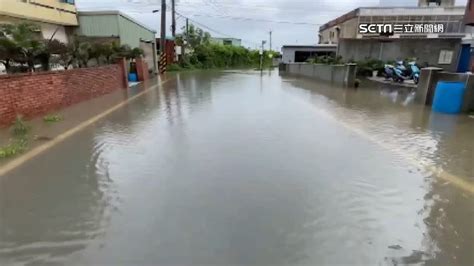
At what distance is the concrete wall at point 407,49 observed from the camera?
2519 cm

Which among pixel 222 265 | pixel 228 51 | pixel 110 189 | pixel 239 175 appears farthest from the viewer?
pixel 228 51

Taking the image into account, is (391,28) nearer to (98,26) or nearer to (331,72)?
(331,72)

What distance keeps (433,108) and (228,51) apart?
4195 cm

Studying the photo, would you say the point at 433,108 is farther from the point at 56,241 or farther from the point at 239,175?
the point at 56,241

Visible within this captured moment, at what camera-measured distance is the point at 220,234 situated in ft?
11.1

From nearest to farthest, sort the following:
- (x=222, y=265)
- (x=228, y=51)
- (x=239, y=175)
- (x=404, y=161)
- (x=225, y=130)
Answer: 1. (x=222, y=265)
2. (x=239, y=175)
3. (x=404, y=161)
4. (x=225, y=130)
5. (x=228, y=51)

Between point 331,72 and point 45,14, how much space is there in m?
15.2

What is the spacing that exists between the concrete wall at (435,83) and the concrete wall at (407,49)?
13.7 metres

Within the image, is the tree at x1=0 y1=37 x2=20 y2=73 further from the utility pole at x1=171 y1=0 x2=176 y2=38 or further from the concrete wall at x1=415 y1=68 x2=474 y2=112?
the utility pole at x1=171 y1=0 x2=176 y2=38

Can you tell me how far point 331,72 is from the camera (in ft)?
72.6

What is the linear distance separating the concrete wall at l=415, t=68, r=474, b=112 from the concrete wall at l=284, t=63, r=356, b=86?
682cm

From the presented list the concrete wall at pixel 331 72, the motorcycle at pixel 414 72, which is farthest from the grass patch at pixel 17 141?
the motorcycle at pixel 414 72

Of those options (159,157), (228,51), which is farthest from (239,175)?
(228,51)

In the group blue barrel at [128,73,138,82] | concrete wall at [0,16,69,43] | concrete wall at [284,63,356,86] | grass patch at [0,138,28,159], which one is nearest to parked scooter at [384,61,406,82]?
concrete wall at [284,63,356,86]
